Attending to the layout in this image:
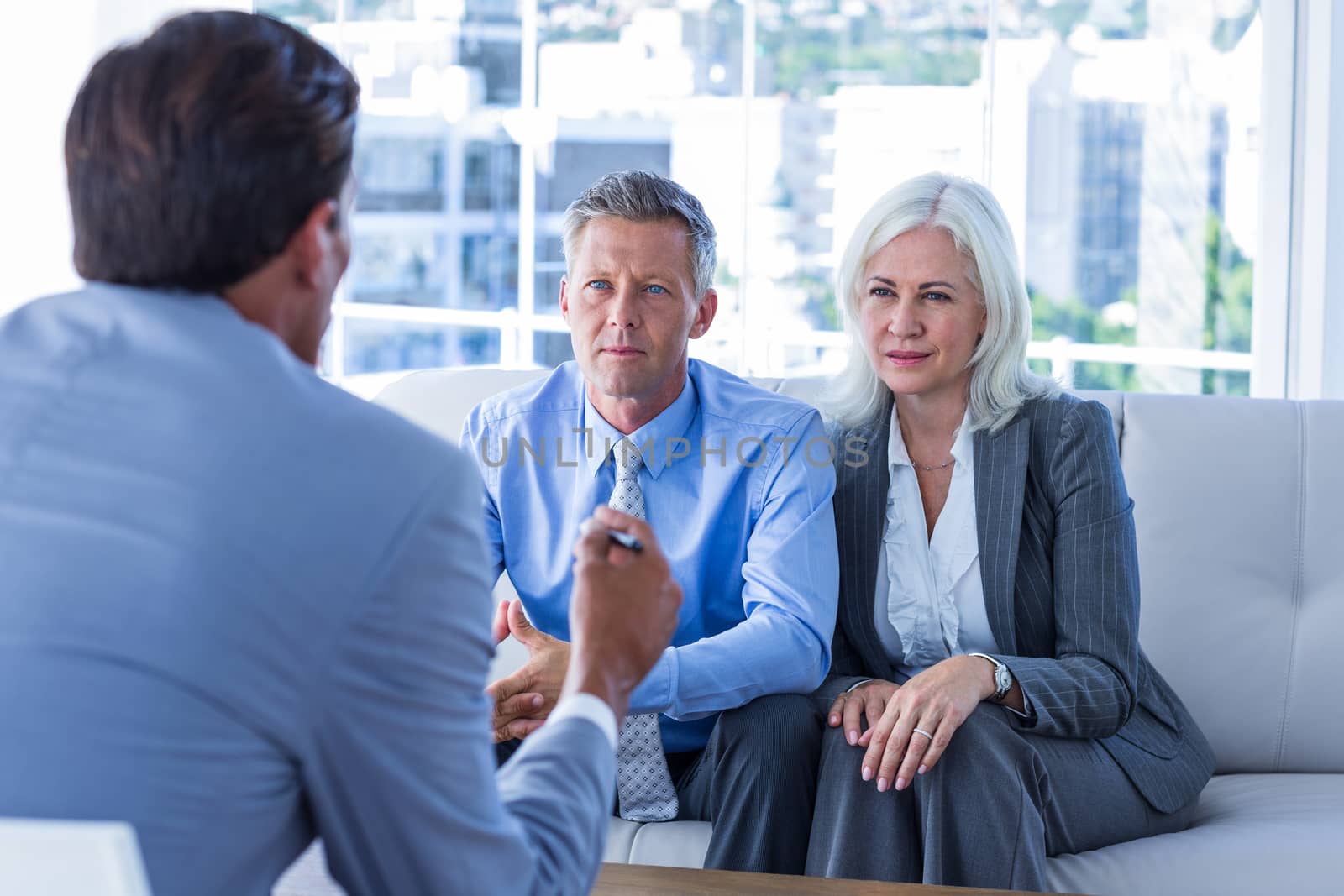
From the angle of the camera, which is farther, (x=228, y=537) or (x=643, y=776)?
(x=643, y=776)

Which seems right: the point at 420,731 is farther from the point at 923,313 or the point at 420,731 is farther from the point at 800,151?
the point at 800,151

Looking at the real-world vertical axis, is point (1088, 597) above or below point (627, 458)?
below

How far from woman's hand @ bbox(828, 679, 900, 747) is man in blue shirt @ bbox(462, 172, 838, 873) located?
0.14 ft

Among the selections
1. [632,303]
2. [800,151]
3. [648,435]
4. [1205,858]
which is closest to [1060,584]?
[1205,858]

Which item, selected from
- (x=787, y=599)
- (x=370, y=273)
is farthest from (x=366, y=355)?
(x=787, y=599)

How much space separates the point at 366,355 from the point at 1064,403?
3760 mm

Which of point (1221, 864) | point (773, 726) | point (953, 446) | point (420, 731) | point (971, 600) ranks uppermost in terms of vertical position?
point (953, 446)

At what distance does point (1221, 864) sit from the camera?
5.57ft

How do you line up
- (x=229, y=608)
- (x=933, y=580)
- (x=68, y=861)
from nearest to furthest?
(x=68, y=861), (x=229, y=608), (x=933, y=580)

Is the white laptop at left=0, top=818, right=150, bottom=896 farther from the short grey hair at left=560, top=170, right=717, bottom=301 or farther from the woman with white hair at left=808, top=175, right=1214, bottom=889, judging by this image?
the short grey hair at left=560, top=170, right=717, bottom=301

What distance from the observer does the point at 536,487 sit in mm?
2010

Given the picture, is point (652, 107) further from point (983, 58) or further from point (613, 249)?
point (613, 249)

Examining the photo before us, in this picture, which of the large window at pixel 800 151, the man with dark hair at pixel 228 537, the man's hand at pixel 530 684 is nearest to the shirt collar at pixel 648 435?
the man's hand at pixel 530 684

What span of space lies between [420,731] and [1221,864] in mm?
1331
